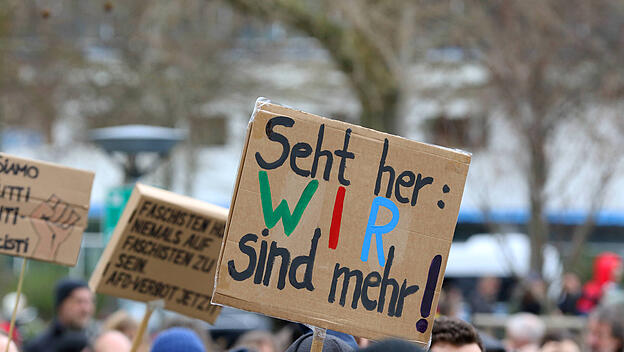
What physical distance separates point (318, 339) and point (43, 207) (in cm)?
198

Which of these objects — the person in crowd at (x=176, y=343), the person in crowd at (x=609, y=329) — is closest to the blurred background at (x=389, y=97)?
the person in crowd at (x=609, y=329)

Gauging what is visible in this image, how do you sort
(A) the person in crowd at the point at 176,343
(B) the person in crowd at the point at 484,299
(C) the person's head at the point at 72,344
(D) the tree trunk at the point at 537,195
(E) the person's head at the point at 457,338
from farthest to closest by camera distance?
(D) the tree trunk at the point at 537,195, (B) the person in crowd at the point at 484,299, (C) the person's head at the point at 72,344, (A) the person in crowd at the point at 176,343, (E) the person's head at the point at 457,338

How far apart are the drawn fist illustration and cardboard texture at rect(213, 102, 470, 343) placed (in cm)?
170

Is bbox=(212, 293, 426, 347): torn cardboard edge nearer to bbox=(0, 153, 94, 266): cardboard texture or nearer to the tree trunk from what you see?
bbox=(0, 153, 94, 266): cardboard texture

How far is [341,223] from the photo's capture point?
3373 millimetres

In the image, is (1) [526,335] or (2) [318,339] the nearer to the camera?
(2) [318,339]

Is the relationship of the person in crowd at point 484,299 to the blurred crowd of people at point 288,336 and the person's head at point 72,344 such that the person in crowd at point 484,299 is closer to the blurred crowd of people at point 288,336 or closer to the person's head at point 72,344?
the blurred crowd of people at point 288,336

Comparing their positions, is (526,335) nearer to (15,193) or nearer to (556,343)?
(556,343)

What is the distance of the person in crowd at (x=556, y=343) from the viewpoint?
6.96m

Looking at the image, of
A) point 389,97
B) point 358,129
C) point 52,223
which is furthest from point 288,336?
point 389,97

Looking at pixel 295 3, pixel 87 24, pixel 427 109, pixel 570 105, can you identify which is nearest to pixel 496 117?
pixel 570 105

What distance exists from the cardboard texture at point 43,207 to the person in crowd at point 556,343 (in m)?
3.78

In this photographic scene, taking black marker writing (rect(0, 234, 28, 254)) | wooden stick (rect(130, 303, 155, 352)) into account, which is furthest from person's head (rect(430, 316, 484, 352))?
black marker writing (rect(0, 234, 28, 254))

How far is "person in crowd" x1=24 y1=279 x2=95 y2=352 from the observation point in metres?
7.20
